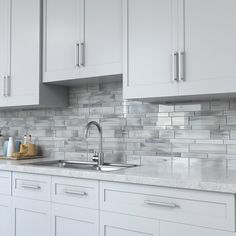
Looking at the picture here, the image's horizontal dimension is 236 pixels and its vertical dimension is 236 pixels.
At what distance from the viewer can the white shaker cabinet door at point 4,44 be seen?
296cm

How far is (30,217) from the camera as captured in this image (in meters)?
2.34

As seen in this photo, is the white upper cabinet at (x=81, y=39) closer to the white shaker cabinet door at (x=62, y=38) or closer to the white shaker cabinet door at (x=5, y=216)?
the white shaker cabinet door at (x=62, y=38)

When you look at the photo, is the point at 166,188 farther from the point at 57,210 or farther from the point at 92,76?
the point at 92,76

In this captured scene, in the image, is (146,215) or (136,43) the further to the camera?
(136,43)

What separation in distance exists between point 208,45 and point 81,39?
0.99m

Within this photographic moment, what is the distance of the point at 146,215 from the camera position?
5.94 ft

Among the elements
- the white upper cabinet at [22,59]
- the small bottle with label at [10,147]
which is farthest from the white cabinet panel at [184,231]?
the small bottle with label at [10,147]

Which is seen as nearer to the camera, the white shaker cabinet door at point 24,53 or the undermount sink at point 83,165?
the undermount sink at point 83,165

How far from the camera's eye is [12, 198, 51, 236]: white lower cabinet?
89.1 inches

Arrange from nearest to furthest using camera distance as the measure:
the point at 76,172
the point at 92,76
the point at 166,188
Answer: the point at 166,188 < the point at 76,172 < the point at 92,76

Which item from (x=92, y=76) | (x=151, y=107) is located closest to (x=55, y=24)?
(x=92, y=76)

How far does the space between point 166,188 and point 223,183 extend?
0.99ft

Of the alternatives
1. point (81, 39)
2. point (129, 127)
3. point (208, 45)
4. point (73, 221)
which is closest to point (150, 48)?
point (208, 45)

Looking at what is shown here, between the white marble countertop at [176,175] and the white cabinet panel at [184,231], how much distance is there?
20 centimetres
